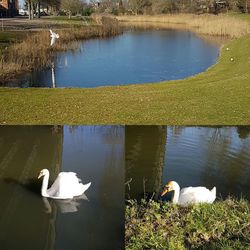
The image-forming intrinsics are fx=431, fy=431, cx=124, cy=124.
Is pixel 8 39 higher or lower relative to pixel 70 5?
lower

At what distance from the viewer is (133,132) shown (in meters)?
9.49

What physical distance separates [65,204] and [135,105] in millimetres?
5797

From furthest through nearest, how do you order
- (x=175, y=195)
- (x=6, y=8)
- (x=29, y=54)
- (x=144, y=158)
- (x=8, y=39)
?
1. (x=6, y=8)
2. (x=8, y=39)
3. (x=29, y=54)
4. (x=144, y=158)
5. (x=175, y=195)

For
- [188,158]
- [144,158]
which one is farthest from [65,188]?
[188,158]

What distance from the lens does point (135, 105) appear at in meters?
11.7

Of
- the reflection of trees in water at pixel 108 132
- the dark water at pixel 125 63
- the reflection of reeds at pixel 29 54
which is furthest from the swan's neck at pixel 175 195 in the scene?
the reflection of reeds at pixel 29 54

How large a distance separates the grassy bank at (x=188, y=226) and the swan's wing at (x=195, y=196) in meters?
0.12

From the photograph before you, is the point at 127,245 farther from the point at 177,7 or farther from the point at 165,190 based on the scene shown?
the point at 177,7

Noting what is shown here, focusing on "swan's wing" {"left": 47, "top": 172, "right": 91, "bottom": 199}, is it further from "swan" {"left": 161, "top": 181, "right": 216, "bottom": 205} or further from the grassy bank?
"swan" {"left": 161, "top": 181, "right": 216, "bottom": 205}

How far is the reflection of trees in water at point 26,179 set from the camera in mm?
5605

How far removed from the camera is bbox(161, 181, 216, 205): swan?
19.4ft

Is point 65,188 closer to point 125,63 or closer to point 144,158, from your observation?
point 144,158

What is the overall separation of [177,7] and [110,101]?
65980 millimetres

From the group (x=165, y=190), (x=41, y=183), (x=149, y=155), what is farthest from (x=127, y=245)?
(x=149, y=155)
